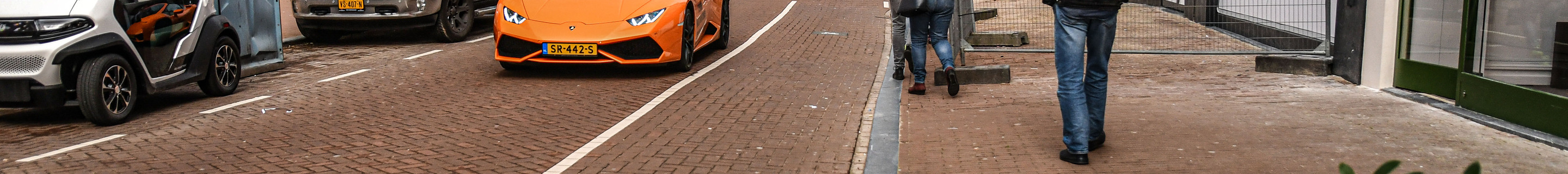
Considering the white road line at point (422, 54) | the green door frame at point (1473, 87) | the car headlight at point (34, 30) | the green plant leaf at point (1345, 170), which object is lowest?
the white road line at point (422, 54)

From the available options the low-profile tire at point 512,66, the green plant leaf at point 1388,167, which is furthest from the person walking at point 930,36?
the green plant leaf at point 1388,167

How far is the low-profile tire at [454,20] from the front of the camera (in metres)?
12.2

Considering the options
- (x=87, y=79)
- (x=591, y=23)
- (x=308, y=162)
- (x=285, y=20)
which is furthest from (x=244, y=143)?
(x=285, y=20)

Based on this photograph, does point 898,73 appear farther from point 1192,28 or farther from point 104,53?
point 104,53

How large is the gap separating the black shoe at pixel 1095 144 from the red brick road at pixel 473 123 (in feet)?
3.27

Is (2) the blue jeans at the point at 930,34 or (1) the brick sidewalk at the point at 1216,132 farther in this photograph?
(2) the blue jeans at the point at 930,34

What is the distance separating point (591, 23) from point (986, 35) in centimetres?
366

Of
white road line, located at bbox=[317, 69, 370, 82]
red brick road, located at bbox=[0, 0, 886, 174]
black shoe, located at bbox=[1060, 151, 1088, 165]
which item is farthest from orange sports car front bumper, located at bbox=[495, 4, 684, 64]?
black shoe, located at bbox=[1060, 151, 1088, 165]

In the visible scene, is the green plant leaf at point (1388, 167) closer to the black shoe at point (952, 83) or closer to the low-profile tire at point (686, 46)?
the black shoe at point (952, 83)

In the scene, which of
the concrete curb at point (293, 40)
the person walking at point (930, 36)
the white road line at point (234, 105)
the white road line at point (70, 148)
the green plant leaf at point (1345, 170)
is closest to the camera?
the green plant leaf at point (1345, 170)

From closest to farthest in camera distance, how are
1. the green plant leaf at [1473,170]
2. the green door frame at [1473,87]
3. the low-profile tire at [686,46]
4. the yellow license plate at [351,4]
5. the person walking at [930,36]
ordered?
the green plant leaf at [1473,170] < the green door frame at [1473,87] < the person walking at [930,36] < the low-profile tire at [686,46] < the yellow license plate at [351,4]

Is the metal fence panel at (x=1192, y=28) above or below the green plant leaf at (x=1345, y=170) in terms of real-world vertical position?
below

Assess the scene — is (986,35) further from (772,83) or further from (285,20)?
(285,20)

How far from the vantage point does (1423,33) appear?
6258 millimetres
